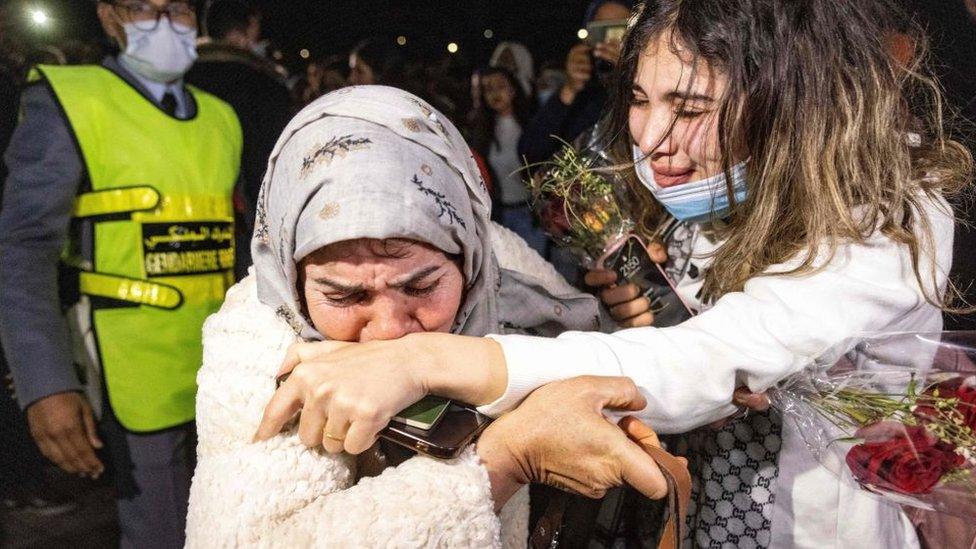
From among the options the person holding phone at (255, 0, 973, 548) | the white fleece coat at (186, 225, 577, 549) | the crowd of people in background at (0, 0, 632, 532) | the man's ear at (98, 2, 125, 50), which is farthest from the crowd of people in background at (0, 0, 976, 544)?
the white fleece coat at (186, 225, 577, 549)

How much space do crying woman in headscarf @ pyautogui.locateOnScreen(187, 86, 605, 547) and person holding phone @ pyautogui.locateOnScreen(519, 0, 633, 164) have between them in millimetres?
2367

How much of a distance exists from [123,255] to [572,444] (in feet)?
6.42

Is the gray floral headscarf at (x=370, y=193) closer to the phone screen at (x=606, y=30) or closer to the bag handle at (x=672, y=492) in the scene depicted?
the bag handle at (x=672, y=492)

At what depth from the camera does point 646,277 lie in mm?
1997

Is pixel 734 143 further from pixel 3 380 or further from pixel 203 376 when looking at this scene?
pixel 3 380

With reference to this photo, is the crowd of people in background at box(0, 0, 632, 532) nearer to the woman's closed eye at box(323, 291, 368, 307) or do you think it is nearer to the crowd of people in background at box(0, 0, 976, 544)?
the crowd of people in background at box(0, 0, 976, 544)

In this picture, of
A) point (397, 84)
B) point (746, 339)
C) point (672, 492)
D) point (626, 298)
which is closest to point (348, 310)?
point (672, 492)

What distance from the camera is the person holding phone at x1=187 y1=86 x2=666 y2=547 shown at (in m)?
1.10

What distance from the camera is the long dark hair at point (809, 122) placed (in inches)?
55.2

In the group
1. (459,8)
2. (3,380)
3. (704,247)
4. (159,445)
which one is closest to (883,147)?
(704,247)

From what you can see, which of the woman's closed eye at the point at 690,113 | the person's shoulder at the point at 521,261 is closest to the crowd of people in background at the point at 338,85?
the person's shoulder at the point at 521,261

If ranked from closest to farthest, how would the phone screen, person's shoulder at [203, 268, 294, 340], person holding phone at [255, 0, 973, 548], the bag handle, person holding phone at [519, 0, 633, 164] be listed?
the bag handle, person holding phone at [255, 0, 973, 548], person's shoulder at [203, 268, 294, 340], the phone screen, person holding phone at [519, 0, 633, 164]

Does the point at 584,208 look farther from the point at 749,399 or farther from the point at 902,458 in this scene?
the point at 902,458

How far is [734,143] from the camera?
1476 millimetres
